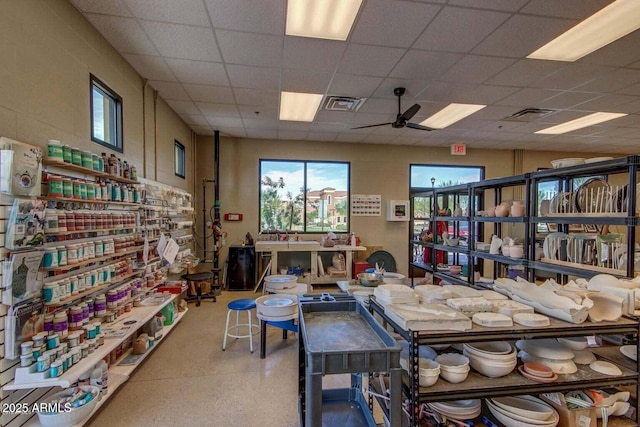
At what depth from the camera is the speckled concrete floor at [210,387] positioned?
7.14 feet

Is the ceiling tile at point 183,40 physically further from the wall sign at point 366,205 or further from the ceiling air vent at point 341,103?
the wall sign at point 366,205

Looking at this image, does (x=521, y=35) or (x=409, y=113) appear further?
(x=409, y=113)

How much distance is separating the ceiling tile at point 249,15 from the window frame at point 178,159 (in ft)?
9.04

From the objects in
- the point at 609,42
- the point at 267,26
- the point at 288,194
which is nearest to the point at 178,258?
the point at 288,194

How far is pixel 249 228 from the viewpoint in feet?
20.7

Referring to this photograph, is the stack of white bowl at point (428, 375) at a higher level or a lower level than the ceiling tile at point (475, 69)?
lower

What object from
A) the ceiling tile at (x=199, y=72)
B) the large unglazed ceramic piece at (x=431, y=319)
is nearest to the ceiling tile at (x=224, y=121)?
the ceiling tile at (x=199, y=72)

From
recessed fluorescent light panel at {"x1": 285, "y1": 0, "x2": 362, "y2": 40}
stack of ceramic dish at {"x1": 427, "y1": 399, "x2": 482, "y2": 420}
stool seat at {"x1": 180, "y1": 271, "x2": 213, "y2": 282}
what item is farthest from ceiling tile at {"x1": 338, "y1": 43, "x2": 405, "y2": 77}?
stool seat at {"x1": 180, "y1": 271, "x2": 213, "y2": 282}

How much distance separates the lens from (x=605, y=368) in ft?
5.43

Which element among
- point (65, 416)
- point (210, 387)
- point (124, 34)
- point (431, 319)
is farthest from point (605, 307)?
point (124, 34)

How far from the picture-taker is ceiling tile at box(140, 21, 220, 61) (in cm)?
258

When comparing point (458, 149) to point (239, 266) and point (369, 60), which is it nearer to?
point (369, 60)

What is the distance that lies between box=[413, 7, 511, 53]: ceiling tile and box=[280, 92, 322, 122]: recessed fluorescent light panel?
172cm

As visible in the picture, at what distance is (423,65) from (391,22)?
2.93 feet
